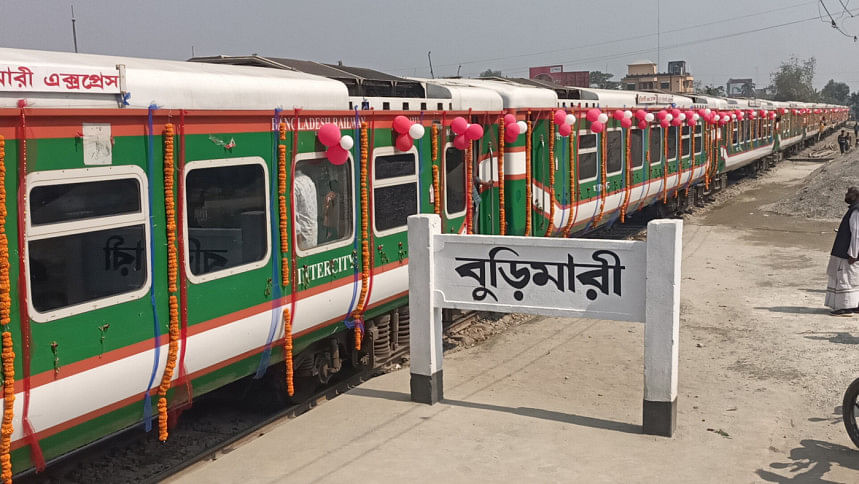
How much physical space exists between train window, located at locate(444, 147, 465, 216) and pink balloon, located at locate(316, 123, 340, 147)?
7.93ft

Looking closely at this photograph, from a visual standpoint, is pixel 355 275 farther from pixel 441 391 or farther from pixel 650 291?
pixel 650 291

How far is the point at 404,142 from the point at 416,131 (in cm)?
15

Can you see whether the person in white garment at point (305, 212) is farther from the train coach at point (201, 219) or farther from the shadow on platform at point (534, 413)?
the shadow on platform at point (534, 413)

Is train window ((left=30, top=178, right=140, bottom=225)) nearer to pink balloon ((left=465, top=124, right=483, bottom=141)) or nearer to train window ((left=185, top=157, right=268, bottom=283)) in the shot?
train window ((left=185, top=157, right=268, bottom=283))

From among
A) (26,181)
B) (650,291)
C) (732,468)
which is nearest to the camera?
(26,181)

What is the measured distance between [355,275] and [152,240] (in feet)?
8.25

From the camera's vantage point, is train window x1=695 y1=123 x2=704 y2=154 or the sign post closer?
the sign post

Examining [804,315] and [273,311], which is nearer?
[273,311]

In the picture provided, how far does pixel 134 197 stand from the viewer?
5.29 metres

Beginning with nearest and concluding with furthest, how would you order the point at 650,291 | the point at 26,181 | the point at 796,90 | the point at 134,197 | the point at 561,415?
the point at 26,181, the point at 134,197, the point at 650,291, the point at 561,415, the point at 796,90

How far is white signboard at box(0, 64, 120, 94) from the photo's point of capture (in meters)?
4.52

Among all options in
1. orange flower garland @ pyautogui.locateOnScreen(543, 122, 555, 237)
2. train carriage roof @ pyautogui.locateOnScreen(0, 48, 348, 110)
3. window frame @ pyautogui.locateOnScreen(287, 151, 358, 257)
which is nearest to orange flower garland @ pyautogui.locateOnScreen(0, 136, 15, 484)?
train carriage roof @ pyautogui.locateOnScreen(0, 48, 348, 110)

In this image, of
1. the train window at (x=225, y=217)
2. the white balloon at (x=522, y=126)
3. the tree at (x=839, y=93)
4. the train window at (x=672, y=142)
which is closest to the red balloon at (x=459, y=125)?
the white balloon at (x=522, y=126)

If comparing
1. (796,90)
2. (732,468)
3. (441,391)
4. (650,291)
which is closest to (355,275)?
(441,391)
